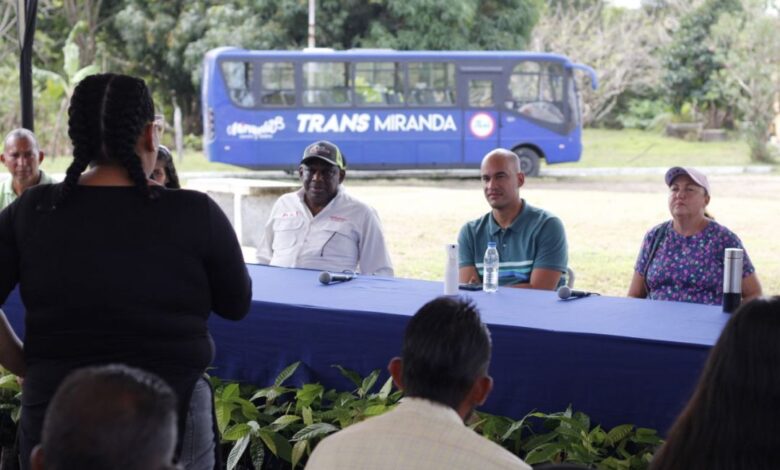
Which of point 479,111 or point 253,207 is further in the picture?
point 479,111

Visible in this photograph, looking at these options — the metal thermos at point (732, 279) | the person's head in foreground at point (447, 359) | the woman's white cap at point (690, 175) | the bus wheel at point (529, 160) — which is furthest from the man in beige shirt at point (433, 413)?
the bus wheel at point (529, 160)

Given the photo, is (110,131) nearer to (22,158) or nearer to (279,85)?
(22,158)

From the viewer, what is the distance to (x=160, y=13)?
25531 mm

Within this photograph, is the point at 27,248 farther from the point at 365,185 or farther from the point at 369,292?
the point at 365,185

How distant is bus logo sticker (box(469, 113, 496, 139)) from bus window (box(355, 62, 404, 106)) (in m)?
1.39

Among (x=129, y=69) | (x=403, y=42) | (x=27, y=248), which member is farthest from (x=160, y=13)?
(x=27, y=248)

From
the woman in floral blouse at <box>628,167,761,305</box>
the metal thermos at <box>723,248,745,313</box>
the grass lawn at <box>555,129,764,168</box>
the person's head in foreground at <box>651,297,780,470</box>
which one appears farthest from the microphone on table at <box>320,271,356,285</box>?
the grass lawn at <box>555,129,764,168</box>

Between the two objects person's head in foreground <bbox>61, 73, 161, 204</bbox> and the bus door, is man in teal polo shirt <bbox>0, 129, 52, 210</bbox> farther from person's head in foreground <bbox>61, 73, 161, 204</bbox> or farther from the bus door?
the bus door

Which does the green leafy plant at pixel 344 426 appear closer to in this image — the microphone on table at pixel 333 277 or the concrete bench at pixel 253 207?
the microphone on table at pixel 333 277

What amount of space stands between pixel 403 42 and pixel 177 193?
2245 centimetres

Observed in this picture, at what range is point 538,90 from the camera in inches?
789

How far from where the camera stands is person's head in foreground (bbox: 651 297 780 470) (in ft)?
5.22

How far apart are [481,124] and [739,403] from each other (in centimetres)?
1859

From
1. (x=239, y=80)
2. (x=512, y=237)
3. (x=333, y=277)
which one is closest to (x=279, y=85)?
(x=239, y=80)
